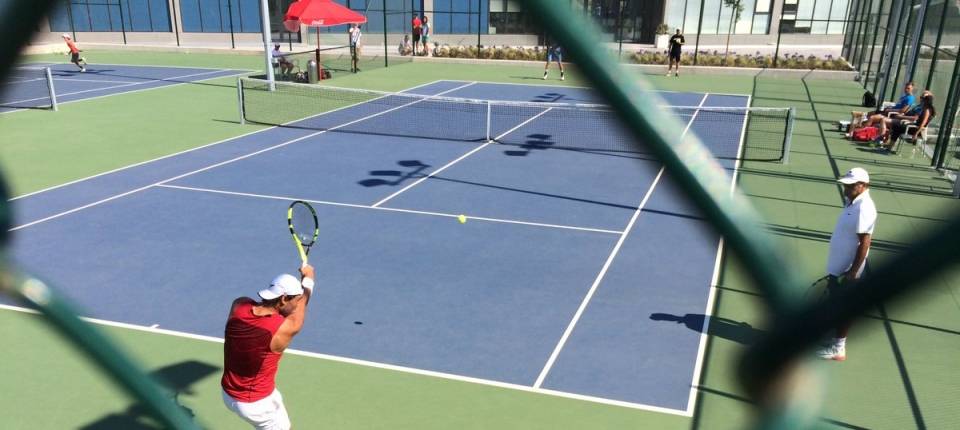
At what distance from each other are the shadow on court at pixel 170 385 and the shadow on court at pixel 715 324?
4.71m

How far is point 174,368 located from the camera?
699 centimetres

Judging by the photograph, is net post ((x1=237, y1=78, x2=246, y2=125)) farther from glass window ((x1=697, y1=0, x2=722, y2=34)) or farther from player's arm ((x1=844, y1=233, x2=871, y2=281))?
glass window ((x1=697, y1=0, x2=722, y2=34))

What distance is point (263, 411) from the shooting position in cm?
522

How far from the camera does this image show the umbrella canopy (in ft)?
76.5

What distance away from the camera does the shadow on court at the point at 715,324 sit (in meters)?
7.68

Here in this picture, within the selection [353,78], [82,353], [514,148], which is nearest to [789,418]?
[82,353]

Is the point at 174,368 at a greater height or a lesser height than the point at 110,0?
lesser

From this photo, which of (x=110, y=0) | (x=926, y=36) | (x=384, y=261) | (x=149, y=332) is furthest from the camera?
(x=110, y=0)

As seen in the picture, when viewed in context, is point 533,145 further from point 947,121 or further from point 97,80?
point 97,80

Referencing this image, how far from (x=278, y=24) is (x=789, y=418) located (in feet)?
164

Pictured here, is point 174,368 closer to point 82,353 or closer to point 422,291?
point 422,291

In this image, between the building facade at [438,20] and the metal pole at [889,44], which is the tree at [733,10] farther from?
the metal pole at [889,44]

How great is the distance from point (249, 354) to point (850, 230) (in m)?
5.44

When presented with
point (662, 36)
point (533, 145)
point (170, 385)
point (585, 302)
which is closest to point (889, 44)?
point (533, 145)
